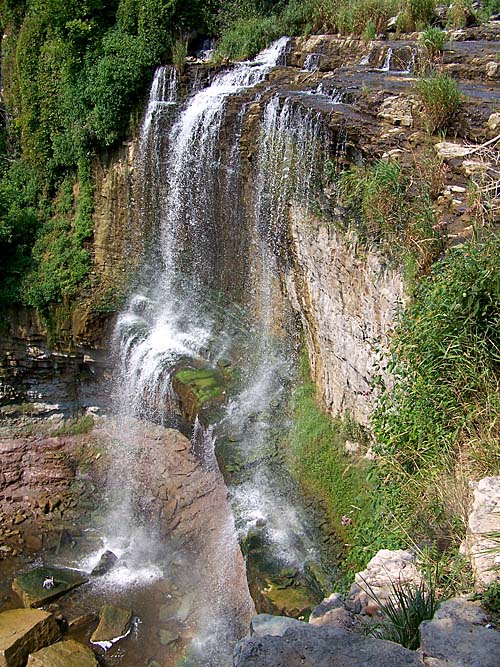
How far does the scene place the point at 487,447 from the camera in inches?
144

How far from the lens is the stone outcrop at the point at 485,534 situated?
9.21 ft

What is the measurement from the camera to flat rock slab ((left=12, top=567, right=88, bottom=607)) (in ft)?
23.6

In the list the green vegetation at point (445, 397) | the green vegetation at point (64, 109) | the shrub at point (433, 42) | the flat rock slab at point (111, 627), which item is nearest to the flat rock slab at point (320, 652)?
the green vegetation at point (445, 397)

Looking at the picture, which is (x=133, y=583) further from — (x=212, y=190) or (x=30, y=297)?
(x=212, y=190)

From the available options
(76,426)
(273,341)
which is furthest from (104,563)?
(273,341)

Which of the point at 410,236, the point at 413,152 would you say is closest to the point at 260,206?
the point at 413,152

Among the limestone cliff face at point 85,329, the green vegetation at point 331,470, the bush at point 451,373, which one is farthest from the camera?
the limestone cliff face at point 85,329

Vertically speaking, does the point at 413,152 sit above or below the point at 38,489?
above

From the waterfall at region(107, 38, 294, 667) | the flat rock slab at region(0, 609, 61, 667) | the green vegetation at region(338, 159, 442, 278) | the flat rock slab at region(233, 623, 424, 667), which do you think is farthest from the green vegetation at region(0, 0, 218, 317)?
the flat rock slab at region(233, 623, 424, 667)

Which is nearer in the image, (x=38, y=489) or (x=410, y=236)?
(x=410, y=236)

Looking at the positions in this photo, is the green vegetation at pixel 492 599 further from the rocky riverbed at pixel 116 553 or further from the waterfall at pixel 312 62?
the waterfall at pixel 312 62

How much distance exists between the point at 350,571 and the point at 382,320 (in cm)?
214

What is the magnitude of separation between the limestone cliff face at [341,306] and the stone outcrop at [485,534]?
7.15 feet

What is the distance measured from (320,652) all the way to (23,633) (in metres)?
5.42
